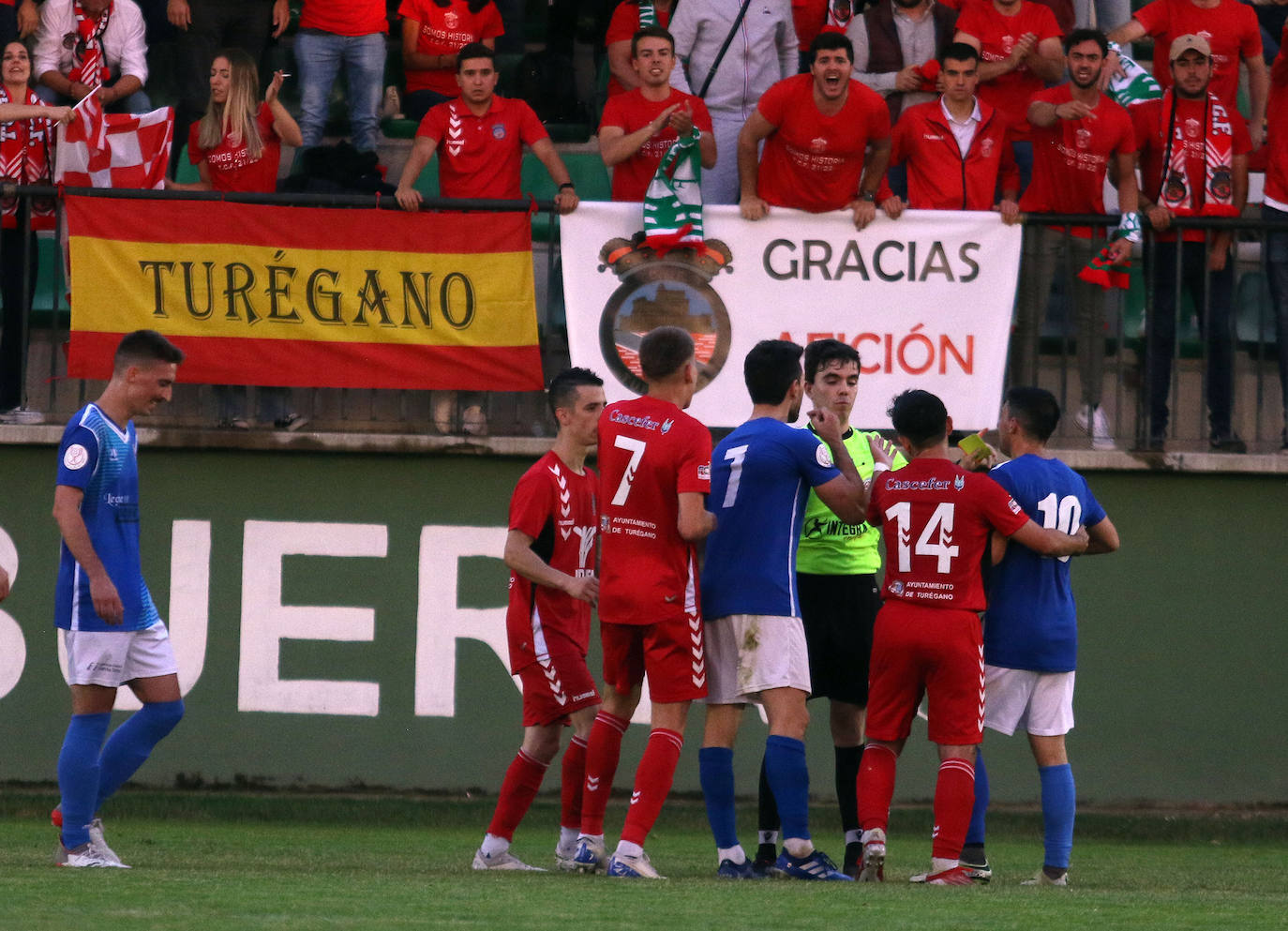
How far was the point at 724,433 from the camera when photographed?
31.6ft

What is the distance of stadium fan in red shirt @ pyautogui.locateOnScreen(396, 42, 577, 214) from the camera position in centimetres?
1006

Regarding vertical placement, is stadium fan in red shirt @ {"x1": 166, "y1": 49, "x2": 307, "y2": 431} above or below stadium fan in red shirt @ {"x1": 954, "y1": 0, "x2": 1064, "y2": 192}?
below

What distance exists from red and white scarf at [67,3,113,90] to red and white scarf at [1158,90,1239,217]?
6444 mm

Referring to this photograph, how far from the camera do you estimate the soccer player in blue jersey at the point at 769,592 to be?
21.7 ft

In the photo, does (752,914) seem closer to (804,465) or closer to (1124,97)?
(804,465)

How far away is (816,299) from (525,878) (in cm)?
402

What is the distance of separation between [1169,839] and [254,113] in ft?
21.4

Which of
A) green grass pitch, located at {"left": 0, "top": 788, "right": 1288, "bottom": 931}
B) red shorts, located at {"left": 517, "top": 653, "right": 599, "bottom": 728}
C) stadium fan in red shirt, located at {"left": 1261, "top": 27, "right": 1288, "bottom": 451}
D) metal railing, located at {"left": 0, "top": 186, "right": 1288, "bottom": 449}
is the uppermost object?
stadium fan in red shirt, located at {"left": 1261, "top": 27, "right": 1288, "bottom": 451}

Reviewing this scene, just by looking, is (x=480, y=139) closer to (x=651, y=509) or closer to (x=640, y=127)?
(x=640, y=127)

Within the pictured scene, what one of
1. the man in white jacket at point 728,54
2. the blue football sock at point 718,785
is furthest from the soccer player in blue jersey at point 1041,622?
the man in white jacket at point 728,54

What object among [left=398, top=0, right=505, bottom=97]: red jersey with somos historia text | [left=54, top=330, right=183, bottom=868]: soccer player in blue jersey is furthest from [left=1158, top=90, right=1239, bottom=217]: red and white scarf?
[left=54, top=330, right=183, bottom=868]: soccer player in blue jersey

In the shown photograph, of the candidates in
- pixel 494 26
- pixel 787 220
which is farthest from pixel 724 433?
pixel 494 26

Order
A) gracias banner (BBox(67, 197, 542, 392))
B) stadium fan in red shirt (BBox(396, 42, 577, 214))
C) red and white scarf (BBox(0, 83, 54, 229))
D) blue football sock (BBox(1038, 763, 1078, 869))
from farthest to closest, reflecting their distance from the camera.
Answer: stadium fan in red shirt (BBox(396, 42, 577, 214)), red and white scarf (BBox(0, 83, 54, 229)), gracias banner (BBox(67, 197, 542, 392)), blue football sock (BBox(1038, 763, 1078, 869))

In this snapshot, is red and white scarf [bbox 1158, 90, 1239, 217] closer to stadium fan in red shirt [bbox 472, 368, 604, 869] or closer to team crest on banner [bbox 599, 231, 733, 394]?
team crest on banner [bbox 599, 231, 733, 394]
